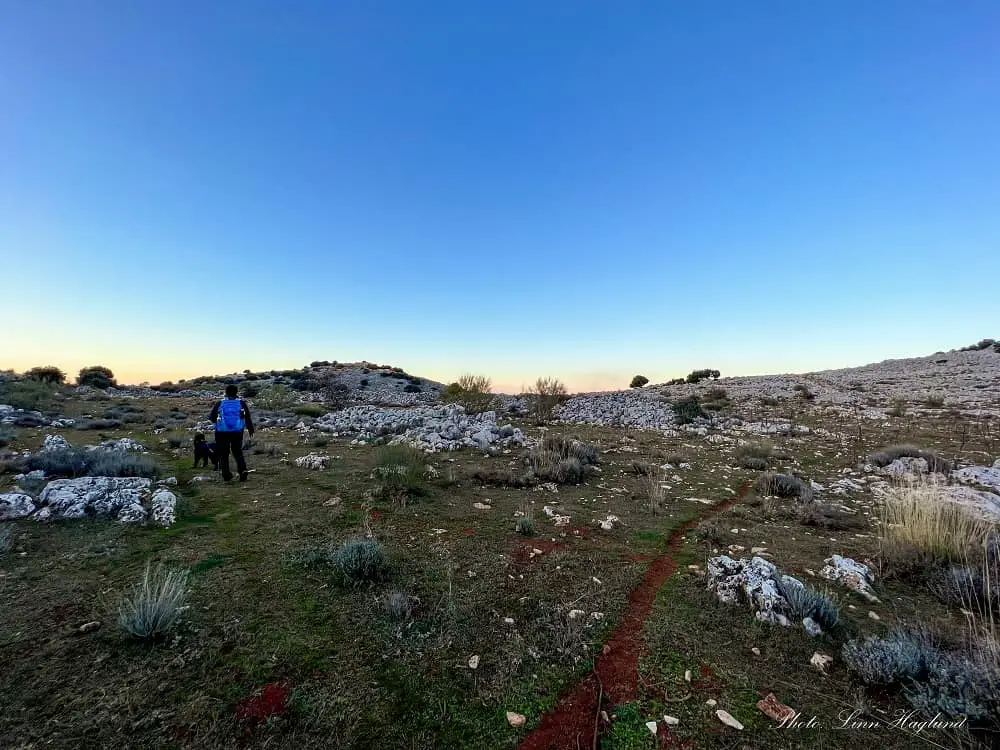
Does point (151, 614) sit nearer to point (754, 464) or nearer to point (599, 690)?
point (599, 690)

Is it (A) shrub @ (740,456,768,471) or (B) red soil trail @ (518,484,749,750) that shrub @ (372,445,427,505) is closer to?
(B) red soil trail @ (518,484,749,750)

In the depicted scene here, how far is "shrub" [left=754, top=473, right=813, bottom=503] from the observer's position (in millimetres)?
9164

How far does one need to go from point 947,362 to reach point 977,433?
34876 mm

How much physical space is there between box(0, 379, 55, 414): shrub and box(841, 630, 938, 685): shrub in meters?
30.6

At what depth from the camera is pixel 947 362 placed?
40688 millimetres

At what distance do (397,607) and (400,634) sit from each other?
0.31 metres

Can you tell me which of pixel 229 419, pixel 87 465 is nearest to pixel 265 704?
pixel 229 419

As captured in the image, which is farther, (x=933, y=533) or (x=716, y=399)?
(x=716, y=399)

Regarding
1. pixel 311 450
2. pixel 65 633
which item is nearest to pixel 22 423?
pixel 311 450

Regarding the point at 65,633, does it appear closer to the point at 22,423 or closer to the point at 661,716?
the point at 661,716

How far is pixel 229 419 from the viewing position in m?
9.52

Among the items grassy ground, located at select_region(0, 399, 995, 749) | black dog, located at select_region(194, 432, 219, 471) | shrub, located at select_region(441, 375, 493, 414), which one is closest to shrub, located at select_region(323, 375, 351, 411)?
shrub, located at select_region(441, 375, 493, 414)

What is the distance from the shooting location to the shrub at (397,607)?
168 inches

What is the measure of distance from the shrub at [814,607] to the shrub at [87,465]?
11.3 metres
